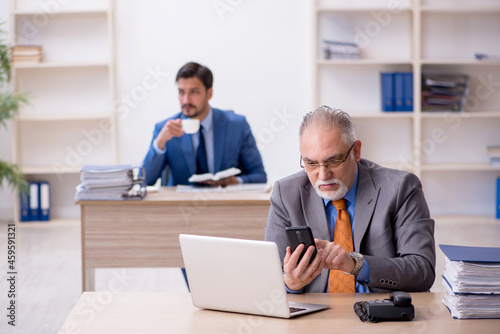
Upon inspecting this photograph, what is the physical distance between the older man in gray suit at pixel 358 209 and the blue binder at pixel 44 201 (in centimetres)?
421

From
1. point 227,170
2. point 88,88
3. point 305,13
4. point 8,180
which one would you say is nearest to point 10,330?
point 227,170

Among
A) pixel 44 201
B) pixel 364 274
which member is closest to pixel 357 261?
pixel 364 274

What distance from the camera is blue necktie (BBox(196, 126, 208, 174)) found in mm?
3998

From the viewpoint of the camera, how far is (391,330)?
163 centimetres

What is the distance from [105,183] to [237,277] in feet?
5.64

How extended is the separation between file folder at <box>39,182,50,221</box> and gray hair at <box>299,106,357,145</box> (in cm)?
434

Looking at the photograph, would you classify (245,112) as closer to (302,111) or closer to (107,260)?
(302,111)

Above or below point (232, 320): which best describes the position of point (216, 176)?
above

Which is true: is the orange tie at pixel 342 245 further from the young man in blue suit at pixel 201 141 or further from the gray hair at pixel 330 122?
the young man in blue suit at pixel 201 141

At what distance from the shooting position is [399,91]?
5.86m

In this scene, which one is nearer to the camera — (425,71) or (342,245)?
(342,245)

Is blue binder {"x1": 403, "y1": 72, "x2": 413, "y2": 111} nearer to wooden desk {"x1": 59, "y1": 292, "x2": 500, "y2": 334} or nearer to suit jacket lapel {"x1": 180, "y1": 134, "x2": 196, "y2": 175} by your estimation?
suit jacket lapel {"x1": 180, "y1": 134, "x2": 196, "y2": 175}

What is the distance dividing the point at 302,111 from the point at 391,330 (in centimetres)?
453

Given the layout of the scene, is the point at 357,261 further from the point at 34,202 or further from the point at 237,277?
the point at 34,202
